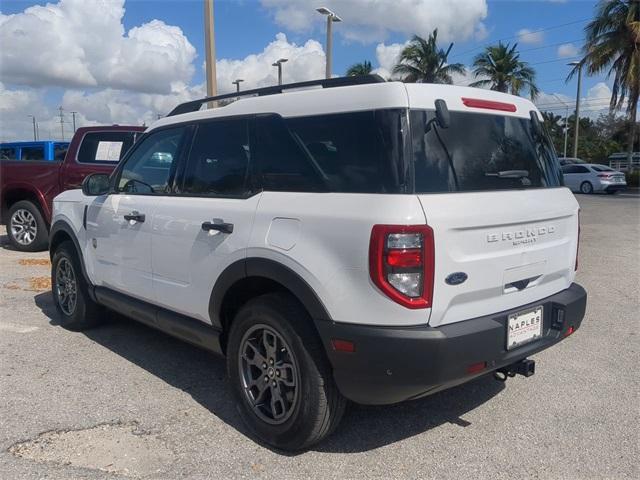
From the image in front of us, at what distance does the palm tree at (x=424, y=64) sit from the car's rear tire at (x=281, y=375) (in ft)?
110

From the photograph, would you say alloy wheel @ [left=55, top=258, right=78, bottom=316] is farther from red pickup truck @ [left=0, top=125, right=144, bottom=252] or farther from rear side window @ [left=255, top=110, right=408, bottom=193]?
red pickup truck @ [left=0, top=125, right=144, bottom=252]

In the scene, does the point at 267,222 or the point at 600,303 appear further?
the point at 600,303

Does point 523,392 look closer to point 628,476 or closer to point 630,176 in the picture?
point 628,476

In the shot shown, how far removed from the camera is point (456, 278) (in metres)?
2.70

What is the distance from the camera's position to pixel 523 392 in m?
3.95

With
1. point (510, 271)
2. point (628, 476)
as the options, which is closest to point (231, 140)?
point (510, 271)

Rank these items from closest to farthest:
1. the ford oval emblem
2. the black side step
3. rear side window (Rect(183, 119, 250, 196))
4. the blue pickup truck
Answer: the ford oval emblem, rear side window (Rect(183, 119, 250, 196)), the black side step, the blue pickup truck

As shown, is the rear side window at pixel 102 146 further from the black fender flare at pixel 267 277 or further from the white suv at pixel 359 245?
the black fender flare at pixel 267 277

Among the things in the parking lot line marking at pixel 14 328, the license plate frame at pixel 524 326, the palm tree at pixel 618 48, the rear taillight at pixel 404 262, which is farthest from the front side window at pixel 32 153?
the palm tree at pixel 618 48

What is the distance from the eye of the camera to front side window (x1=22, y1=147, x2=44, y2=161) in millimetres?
13961

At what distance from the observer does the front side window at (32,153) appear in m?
14.0

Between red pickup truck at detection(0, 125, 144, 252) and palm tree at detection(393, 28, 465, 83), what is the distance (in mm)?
28443

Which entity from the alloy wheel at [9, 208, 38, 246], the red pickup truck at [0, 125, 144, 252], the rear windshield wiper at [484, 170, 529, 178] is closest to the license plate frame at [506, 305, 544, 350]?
the rear windshield wiper at [484, 170, 529, 178]

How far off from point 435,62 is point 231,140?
3393 centimetres
